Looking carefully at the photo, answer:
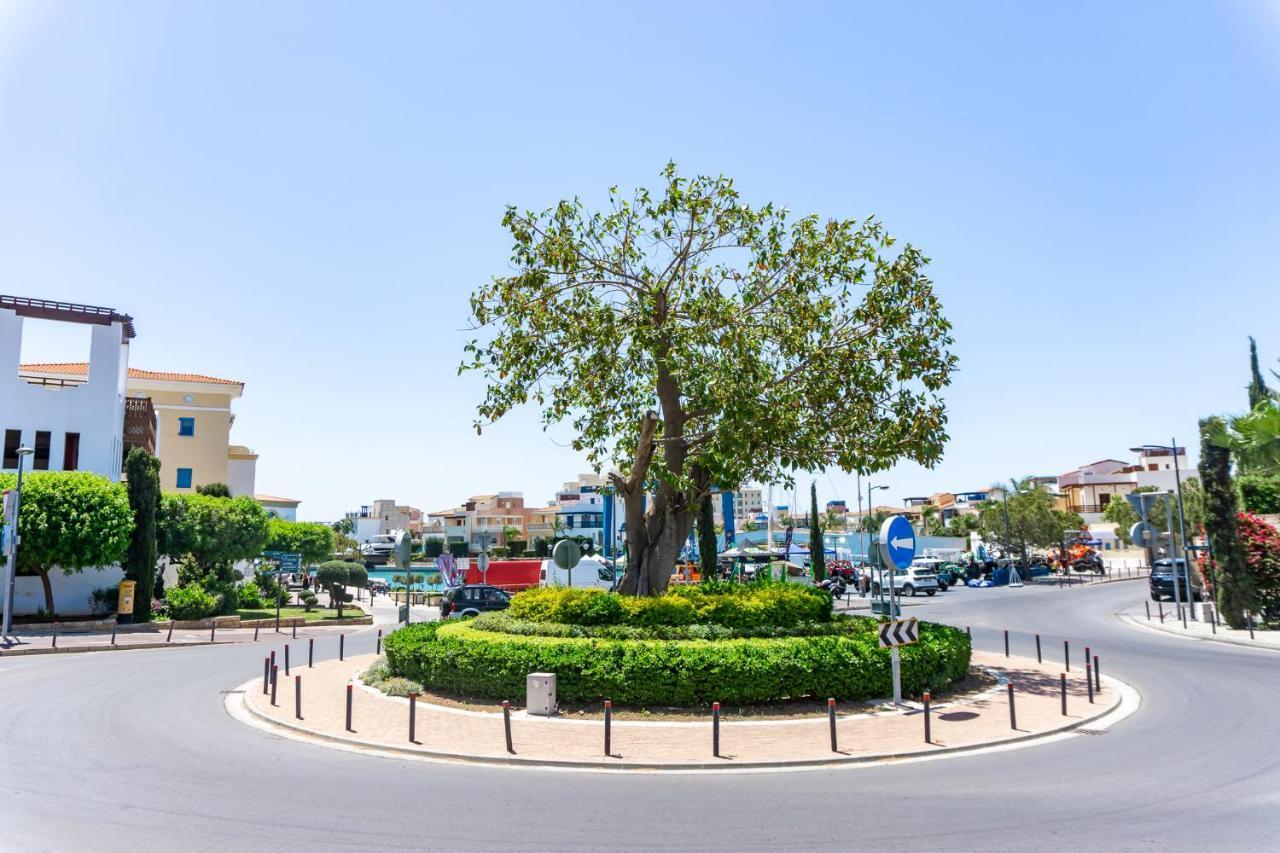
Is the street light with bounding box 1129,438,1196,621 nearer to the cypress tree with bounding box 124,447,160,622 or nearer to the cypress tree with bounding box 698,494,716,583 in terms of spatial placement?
the cypress tree with bounding box 698,494,716,583

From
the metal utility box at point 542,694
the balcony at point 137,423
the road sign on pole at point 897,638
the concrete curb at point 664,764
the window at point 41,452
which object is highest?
the balcony at point 137,423

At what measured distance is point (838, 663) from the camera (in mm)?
14422

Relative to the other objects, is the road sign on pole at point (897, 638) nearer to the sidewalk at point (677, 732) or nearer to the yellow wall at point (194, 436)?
the sidewalk at point (677, 732)

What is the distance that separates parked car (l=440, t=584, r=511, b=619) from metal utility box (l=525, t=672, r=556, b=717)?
57.2 ft

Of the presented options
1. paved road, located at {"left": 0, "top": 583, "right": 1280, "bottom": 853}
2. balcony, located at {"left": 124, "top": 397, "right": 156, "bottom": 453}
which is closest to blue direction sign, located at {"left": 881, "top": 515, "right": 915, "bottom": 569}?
paved road, located at {"left": 0, "top": 583, "right": 1280, "bottom": 853}

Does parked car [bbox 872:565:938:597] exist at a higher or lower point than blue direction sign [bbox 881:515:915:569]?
lower

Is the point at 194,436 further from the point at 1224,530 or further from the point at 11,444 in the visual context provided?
the point at 1224,530

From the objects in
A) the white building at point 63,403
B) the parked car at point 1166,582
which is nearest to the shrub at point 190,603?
the white building at point 63,403

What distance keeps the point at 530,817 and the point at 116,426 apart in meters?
38.8

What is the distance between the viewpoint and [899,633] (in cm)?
1452

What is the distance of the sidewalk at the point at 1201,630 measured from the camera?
80.5ft

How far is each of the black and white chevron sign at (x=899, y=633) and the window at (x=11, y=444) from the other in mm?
37128

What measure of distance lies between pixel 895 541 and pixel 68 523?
97.0 ft

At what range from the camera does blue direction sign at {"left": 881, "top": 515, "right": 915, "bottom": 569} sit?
1521 cm
